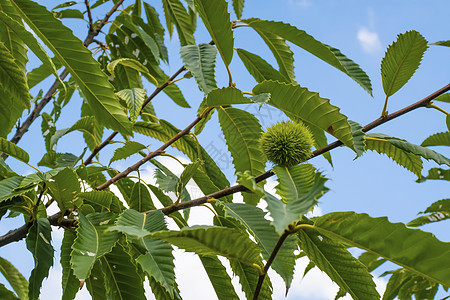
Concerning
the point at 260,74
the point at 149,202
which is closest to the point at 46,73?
the point at 149,202

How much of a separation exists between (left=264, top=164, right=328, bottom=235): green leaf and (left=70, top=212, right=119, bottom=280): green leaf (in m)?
0.31

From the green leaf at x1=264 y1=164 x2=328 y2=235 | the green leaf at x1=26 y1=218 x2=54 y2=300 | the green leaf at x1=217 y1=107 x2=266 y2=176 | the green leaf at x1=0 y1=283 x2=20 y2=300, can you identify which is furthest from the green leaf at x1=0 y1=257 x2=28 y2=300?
the green leaf at x1=264 y1=164 x2=328 y2=235

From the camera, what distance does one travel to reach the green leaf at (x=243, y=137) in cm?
113

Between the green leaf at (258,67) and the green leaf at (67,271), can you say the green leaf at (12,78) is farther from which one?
the green leaf at (258,67)

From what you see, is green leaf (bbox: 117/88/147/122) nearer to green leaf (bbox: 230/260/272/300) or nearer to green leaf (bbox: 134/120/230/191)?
green leaf (bbox: 134/120/230/191)

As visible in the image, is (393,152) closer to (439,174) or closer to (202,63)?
(202,63)

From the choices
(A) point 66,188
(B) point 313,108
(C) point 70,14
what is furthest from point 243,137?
(C) point 70,14

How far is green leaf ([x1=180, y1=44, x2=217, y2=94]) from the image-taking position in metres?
1.01

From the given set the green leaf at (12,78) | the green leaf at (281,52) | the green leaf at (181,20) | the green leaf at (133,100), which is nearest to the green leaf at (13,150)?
the green leaf at (12,78)

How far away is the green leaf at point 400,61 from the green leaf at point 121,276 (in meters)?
0.72

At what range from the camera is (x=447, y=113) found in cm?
108

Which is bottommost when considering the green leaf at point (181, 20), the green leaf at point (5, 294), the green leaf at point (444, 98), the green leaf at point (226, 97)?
the green leaf at point (5, 294)

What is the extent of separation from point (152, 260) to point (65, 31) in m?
0.54

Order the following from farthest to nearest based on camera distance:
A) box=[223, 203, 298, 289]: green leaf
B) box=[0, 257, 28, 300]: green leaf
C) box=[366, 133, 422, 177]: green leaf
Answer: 1. box=[0, 257, 28, 300]: green leaf
2. box=[366, 133, 422, 177]: green leaf
3. box=[223, 203, 298, 289]: green leaf
